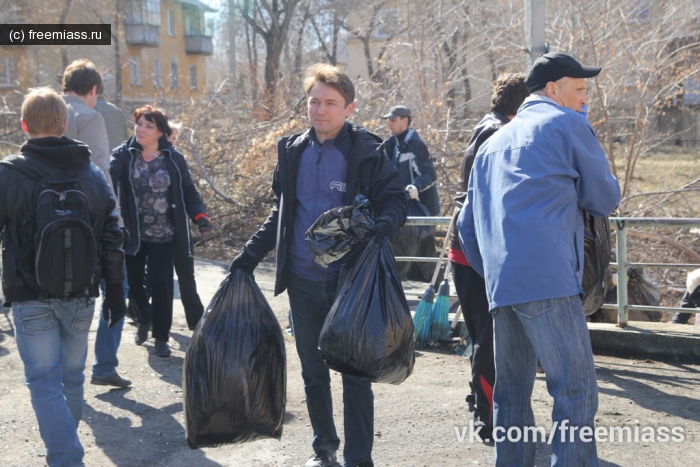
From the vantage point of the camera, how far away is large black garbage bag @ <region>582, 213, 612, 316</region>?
3533 mm

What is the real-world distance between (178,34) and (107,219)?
48.1m

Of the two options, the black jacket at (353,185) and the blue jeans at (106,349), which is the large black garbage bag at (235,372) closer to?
the black jacket at (353,185)

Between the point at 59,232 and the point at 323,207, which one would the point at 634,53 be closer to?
the point at 323,207

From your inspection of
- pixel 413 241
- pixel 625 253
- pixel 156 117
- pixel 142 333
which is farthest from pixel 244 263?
pixel 413 241

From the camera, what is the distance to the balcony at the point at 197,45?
1917 inches

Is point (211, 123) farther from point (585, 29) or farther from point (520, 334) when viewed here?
point (520, 334)

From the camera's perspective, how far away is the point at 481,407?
13.4ft

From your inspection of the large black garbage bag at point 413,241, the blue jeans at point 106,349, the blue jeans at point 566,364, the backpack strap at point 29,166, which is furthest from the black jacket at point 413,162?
the blue jeans at point 566,364

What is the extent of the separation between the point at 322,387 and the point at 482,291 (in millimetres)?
907

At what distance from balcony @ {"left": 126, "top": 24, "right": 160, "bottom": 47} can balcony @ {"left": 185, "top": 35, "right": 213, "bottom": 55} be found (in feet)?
21.9

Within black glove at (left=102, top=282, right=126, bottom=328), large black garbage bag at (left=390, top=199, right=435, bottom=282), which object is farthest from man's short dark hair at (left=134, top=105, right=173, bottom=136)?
large black garbage bag at (left=390, top=199, right=435, bottom=282)

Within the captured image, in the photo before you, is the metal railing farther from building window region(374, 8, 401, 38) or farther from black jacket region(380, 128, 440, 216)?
building window region(374, 8, 401, 38)

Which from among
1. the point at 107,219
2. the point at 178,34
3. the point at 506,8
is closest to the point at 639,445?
the point at 107,219

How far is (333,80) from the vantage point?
11.7 feet
